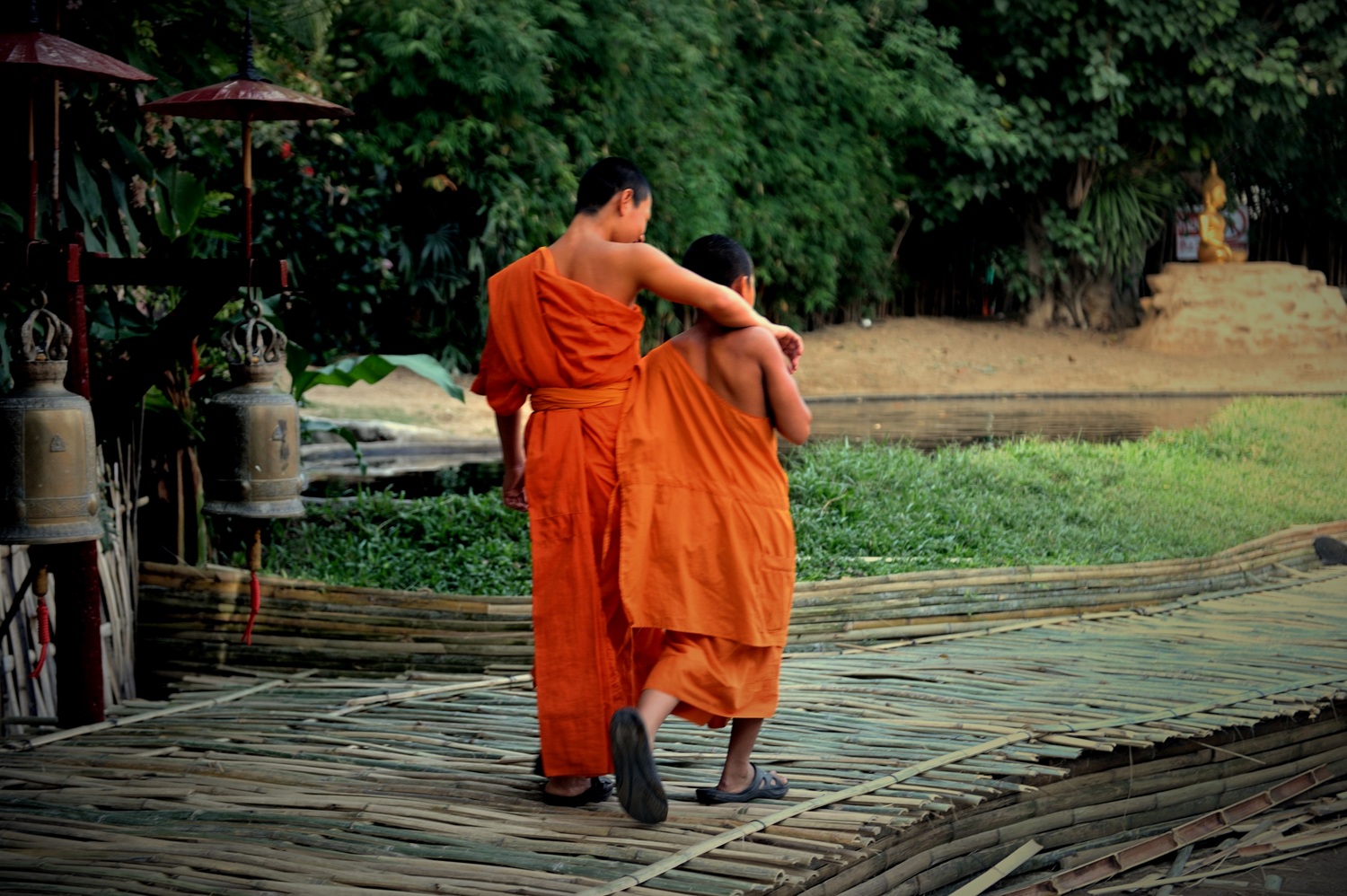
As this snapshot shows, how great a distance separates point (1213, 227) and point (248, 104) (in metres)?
14.3

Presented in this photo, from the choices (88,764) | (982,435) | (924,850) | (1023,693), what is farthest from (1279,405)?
(88,764)

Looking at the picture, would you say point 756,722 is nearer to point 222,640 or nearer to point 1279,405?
point 222,640

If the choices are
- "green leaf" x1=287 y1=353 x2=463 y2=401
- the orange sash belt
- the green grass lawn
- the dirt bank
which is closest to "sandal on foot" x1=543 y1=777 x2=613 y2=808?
the orange sash belt

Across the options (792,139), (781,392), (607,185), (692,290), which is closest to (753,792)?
(781,392)

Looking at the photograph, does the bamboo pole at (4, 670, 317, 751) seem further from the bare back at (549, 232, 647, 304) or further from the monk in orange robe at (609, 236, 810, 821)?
the bare back at (549, 232, 647, 304)

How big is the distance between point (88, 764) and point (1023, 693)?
2553mm

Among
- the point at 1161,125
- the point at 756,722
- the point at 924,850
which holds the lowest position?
the point at 924,850

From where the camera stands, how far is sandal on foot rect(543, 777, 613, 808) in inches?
123

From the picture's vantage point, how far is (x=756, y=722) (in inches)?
124

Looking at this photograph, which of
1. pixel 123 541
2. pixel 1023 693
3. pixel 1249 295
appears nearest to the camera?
pixel 1023 693

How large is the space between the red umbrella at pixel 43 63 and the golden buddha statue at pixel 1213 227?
14.4 metres

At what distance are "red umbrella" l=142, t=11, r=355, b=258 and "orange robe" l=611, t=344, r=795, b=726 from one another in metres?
1.23

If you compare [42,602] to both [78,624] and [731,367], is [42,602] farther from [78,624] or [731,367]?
[731,367]

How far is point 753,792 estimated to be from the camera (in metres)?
3.14
